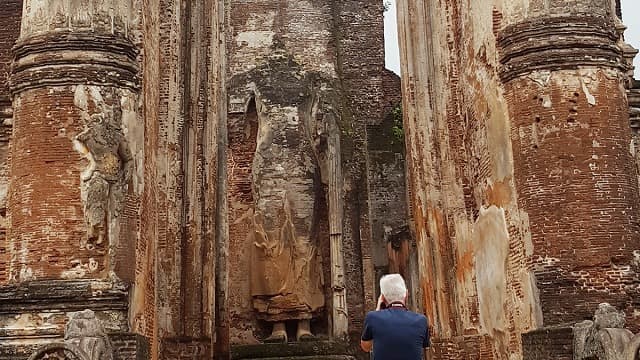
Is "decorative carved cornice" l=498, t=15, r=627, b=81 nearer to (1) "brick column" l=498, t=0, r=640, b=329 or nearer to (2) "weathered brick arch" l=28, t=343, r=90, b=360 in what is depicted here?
(1) "brick column" l=498, t=0, r=640, b=329

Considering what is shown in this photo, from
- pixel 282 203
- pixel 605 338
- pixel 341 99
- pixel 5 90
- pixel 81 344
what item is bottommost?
pixel 605 338

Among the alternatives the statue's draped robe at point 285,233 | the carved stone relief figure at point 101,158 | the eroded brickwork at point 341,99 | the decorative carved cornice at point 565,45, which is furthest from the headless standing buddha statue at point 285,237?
the decorative carved cornice at point 565,45

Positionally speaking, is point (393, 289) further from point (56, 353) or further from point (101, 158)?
point (101, 158)

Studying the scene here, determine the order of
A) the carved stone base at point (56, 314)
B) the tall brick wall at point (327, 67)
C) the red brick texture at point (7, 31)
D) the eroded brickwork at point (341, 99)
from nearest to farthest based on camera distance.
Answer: the carved stone base at point (56, 314), the red brick texture at point (7, 31), the eroded brickwork at point (341, 99), the tall brick wall at point (327, 67)

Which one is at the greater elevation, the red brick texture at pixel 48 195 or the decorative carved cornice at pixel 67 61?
the decorative carved cornice at pixel 67 61

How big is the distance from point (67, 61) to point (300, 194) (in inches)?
248

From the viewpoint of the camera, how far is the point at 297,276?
14.1 m

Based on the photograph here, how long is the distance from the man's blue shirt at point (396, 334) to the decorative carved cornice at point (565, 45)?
15.0ft

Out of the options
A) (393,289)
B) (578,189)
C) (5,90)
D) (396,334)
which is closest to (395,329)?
Result: (396,334)

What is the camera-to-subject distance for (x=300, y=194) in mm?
14438

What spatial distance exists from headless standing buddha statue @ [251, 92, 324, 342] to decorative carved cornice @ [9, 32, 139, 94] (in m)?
5.77

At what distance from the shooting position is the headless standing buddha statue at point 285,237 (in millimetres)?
14062

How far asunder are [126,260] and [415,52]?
4991 mm

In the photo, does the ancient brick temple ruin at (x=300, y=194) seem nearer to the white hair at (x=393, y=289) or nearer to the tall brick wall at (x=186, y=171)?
the tall brick wall at (x=186, y=171)
